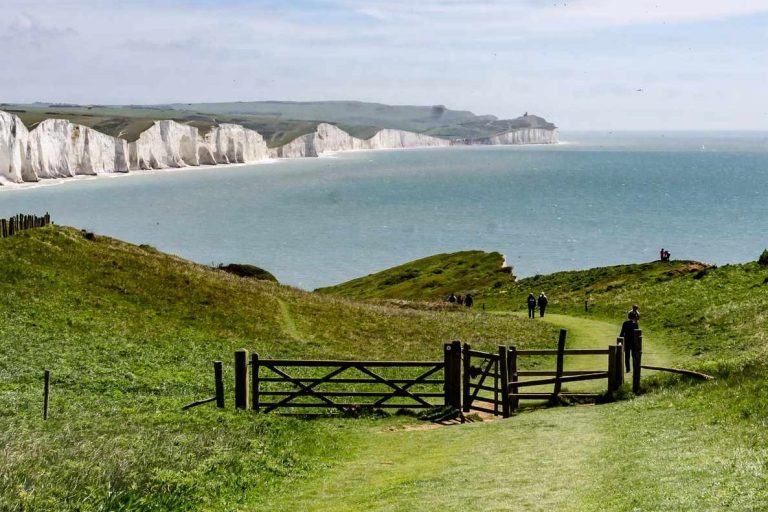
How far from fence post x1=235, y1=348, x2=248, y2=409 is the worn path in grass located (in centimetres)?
372

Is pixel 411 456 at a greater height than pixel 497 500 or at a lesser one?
lesser

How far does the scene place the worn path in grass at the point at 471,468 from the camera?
14320 mm

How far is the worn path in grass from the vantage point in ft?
47.0

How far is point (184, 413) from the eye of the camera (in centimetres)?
2244

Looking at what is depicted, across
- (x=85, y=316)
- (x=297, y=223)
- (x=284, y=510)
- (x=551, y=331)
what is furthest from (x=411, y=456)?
(x=297, y=223)

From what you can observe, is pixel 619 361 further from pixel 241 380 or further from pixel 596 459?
pixel 241 380

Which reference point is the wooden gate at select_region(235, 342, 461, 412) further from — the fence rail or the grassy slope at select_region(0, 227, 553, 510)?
the grassy slope at select_region(0, 227, 553, 510)

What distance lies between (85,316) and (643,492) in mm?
29460

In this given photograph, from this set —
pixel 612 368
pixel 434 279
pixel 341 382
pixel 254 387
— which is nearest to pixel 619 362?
pixel 612 368

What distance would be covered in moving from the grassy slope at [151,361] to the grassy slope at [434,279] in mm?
31466

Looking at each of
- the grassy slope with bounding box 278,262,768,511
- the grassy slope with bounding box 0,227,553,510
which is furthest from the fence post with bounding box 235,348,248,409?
the grassy slope with bounding box 278,262,768,511

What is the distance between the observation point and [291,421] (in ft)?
75.6

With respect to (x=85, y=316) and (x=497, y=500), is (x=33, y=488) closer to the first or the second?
(x=497, y=500)

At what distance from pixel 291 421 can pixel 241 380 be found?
2.10 meters
